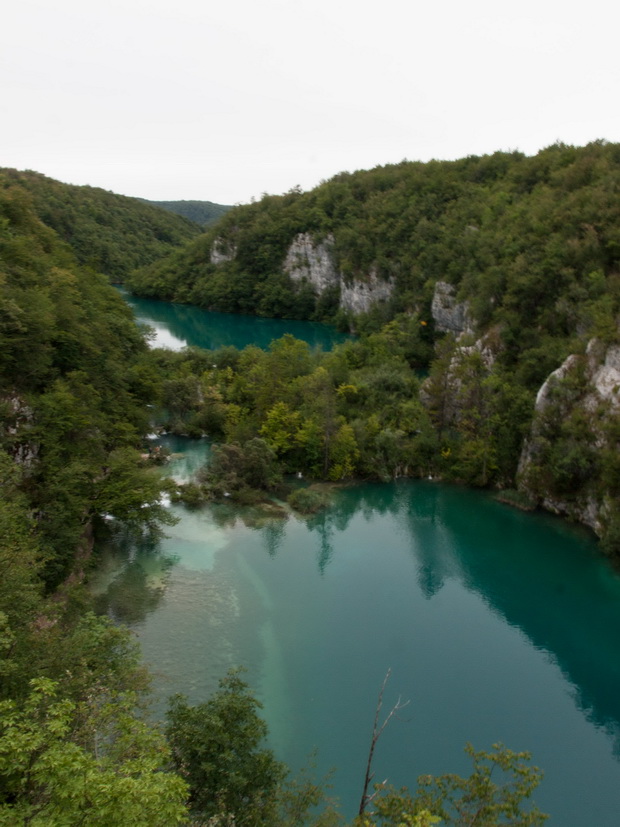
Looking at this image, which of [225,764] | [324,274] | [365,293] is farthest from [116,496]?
[324,274]

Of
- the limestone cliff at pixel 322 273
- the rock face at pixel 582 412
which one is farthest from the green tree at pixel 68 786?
the limestone cliff at pixel 322 273

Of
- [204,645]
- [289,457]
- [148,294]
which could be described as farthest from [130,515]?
[148,294]

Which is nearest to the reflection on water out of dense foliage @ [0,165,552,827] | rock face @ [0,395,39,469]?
dense foliage @ [0,165,552,827]

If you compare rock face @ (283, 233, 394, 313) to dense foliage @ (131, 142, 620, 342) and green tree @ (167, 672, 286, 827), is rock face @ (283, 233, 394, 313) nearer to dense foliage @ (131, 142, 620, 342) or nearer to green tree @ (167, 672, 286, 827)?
dense foliage @ (131, 142, 620, 342)

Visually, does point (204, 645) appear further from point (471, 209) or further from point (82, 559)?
point (471, 209)

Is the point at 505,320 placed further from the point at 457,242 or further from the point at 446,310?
the point at 457,242

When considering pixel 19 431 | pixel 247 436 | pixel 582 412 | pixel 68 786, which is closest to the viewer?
pixel 68 786
